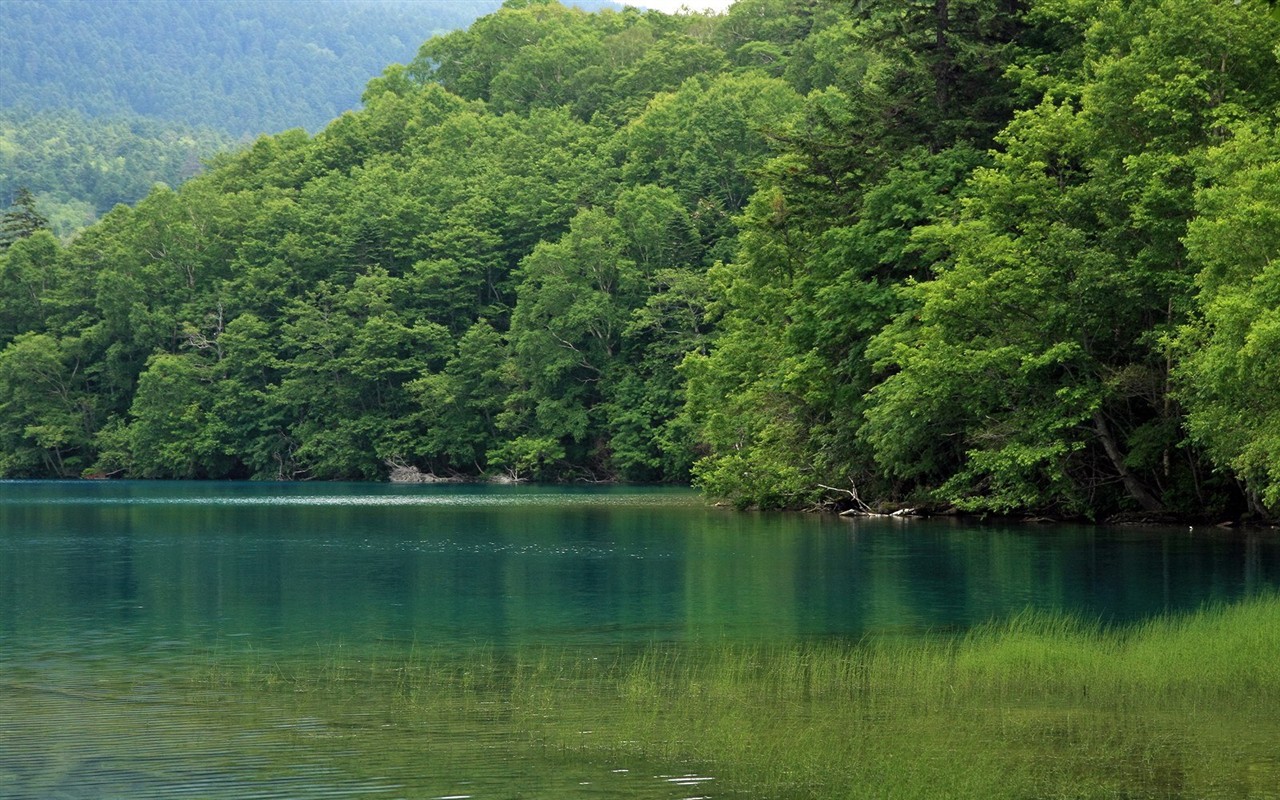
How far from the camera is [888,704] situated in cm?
1683

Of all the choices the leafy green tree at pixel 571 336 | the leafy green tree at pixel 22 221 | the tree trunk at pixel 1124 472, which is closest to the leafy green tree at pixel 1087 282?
the tree trunk at pixel 1124 472

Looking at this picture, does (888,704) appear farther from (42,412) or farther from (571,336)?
(42,412)

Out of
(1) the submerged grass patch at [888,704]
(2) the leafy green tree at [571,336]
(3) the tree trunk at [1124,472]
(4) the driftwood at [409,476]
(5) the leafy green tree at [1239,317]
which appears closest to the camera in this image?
(1) the submerged grass patch at [888,704]

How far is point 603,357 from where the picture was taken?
96250mm

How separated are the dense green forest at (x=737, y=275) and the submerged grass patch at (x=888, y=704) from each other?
6625 mm

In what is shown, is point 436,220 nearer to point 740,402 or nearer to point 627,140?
point 627,140

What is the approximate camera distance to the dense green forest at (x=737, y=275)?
41938 mm

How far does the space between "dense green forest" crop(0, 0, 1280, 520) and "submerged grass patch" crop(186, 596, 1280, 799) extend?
21.7ft

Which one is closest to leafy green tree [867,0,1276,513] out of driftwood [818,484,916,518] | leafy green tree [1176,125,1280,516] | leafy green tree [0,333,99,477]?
leafy green tree [1176,125,1280,516]

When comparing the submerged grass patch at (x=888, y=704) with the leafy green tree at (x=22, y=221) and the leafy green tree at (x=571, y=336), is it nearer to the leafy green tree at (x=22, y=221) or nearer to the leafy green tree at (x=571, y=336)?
the leafy green tree at (x=571, y=336)

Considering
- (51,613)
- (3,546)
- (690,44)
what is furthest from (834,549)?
(690,44)

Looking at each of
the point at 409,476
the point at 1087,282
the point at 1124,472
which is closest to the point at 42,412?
the point at 409,476

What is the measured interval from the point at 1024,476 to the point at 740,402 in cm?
1677

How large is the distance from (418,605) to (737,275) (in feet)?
135
